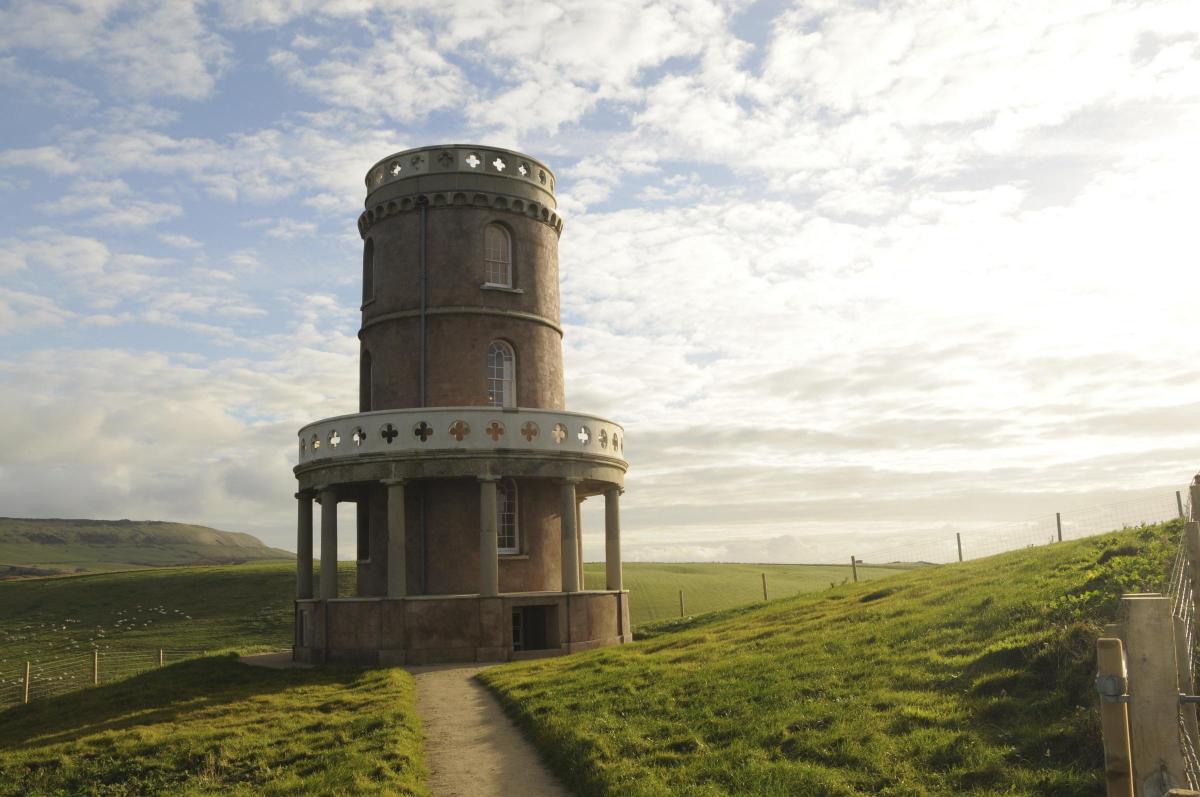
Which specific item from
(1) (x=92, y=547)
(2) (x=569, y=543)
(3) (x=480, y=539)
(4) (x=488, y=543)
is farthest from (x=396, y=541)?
(1) (x=92, y=547)

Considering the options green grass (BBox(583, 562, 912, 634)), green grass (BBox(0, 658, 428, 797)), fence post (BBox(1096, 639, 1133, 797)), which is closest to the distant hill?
green grass (BBox(583, 562, 912, 634))

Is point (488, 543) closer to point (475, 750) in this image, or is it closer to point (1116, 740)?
point (475, 750)

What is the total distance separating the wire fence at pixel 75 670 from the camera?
34250 mm

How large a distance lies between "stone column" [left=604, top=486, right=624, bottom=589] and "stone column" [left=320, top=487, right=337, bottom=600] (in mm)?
8714

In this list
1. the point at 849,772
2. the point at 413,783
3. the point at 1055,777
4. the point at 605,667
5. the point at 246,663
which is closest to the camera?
the point at 1055,777

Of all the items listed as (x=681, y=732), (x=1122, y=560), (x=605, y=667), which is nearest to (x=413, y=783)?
(x=681, y=732)

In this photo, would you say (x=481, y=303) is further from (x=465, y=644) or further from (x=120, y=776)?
(x=120, y=776)

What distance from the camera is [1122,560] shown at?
19547 millimetres

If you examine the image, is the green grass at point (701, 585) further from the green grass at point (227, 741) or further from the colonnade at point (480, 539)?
the green grass at point (227, 741)

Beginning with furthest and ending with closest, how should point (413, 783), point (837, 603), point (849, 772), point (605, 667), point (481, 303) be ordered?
point (481, 303), point (837, 603), point (605, 667), point (413, 783), point (849, 772)

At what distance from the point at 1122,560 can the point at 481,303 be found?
21.3 meters

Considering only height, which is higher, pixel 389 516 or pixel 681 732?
pixel 389 516

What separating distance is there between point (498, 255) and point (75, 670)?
23663 millimetres

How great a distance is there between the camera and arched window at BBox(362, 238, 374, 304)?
36.7m
